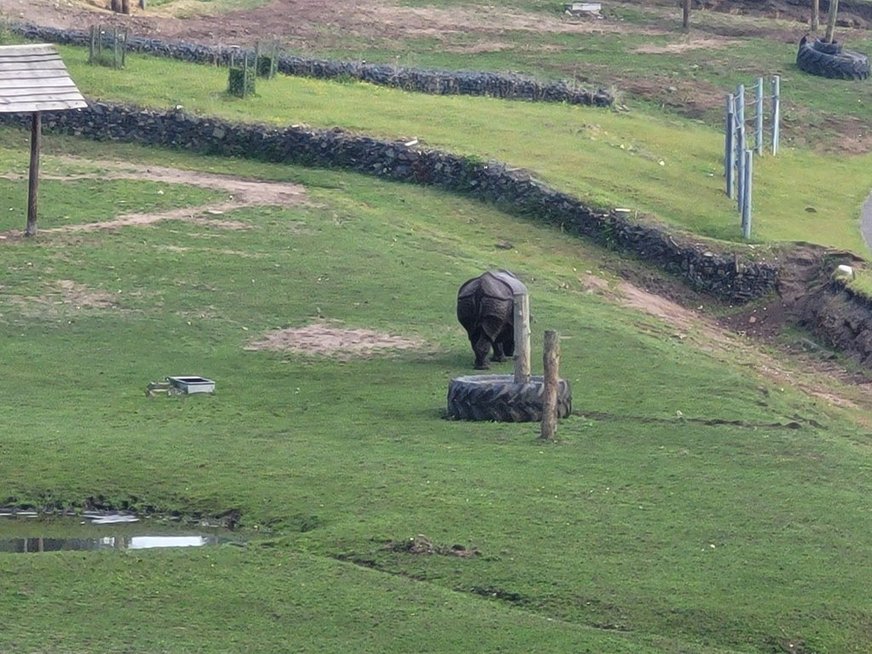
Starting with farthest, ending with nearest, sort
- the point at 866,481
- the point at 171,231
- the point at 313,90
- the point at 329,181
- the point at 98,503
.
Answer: the point at 313,90 → the point at 329,181 → the point at 171,231 → the point at 866,481 → the point at 98,503

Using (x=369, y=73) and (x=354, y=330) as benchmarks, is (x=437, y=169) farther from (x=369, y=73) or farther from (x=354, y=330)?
(x=354, y=330)

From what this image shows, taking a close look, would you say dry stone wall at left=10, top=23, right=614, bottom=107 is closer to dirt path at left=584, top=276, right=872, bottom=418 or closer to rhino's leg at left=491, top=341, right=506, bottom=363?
dirt path at left=584, top=276, right=872, bottom=418

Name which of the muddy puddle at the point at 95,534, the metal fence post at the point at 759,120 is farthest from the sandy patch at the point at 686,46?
the muddy puddle at the point at 95,534

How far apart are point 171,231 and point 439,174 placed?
6.94 m

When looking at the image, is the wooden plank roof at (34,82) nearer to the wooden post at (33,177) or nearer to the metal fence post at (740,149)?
the wooden post at (33,177)

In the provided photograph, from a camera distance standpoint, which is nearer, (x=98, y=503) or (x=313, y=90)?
(x=98, y=503)

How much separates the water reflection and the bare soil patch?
26.8 ft

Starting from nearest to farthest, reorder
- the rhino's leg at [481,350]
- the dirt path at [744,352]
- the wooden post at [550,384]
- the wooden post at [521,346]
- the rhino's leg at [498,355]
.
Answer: the wooden post at [550,384] < the wooden post at [521,346] < the rhino's leg at [481,350] < the rhino's leg at [498,355] < the dirt path at [744,352]

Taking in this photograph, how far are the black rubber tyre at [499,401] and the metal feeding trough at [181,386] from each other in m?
2.89

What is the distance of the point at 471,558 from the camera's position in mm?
15320

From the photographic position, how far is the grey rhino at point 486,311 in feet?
78.3

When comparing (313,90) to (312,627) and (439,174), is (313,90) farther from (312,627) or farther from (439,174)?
(312,627)

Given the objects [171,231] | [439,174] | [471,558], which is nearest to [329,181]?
[439,174]

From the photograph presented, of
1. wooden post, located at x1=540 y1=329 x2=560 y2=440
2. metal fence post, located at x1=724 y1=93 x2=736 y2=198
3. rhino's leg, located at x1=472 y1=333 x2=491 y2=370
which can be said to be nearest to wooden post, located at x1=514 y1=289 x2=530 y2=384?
wooden post, located at x1=540 y1=329 x2=560 y2=440
